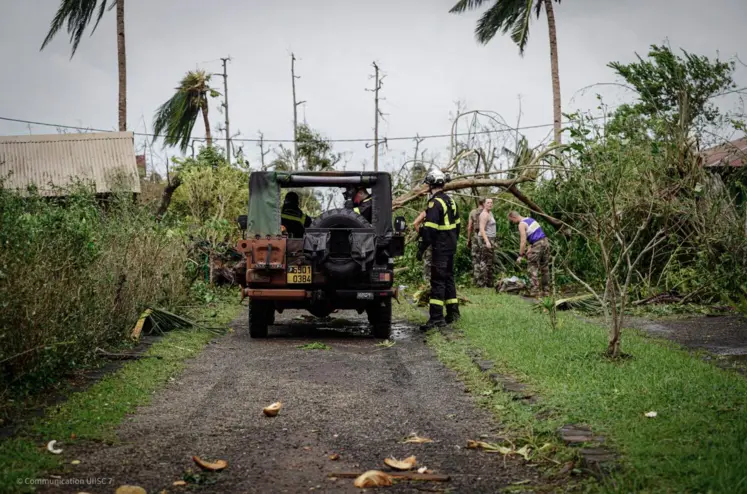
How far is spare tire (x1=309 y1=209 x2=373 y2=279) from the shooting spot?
11.6m

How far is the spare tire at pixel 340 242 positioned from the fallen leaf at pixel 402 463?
20.4ft

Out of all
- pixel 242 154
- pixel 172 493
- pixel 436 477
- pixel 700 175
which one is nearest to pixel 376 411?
pixel 436 477

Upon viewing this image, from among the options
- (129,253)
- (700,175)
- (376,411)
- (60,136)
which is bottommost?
(376,411)

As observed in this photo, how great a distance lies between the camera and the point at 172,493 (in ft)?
16.1

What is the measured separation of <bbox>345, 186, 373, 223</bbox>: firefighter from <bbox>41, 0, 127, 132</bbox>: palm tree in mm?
18390

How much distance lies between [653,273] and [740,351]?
7002mm

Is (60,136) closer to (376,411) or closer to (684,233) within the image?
(684,233)

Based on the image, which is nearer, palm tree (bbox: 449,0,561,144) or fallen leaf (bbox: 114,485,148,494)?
fallen leaf (bbox: 114,485,148,494)

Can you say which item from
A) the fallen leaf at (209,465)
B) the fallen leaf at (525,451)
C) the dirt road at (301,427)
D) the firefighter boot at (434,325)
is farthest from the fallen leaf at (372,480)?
the firefighter boot at (434,325)

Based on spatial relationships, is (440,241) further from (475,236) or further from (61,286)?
(475,236)

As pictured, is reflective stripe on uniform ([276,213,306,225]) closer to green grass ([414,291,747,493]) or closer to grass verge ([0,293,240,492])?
grass verge ([0,293,240,492])

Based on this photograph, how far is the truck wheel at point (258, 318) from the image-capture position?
1200 cm

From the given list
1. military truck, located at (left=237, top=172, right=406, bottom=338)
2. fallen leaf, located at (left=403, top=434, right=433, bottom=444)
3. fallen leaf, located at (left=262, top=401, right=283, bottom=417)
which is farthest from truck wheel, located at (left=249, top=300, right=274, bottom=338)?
fallen leaf, located at (left=403, top=434, right=433, bottom=444)

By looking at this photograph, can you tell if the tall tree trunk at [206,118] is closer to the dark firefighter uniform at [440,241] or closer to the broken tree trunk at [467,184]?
the broken tree trunk at [467,184]
